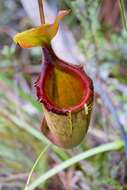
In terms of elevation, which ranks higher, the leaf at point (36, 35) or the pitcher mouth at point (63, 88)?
the leaf at point (36, 35)

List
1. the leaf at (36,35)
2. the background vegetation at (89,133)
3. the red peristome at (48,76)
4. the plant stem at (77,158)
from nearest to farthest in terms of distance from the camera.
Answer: the leaf at (36,35) < the red peristome at (48,76) < the plant stem at (77,158) < the background vegetation at (89,133)

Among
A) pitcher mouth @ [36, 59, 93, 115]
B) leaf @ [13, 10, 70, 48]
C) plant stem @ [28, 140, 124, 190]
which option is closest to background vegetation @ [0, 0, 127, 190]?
plant stem @ [28, 140, 124, 190]

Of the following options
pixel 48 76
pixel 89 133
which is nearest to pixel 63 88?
pixel 48 76

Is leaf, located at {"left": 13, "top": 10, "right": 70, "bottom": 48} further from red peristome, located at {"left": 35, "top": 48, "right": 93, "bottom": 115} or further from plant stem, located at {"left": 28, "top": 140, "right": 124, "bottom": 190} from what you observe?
plant stem, located at {"left": 28, "top": 140, "right": 124, "bottom": 190}

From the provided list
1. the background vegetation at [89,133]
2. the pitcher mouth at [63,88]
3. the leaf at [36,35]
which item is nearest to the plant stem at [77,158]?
the background vegetation at [89,133]

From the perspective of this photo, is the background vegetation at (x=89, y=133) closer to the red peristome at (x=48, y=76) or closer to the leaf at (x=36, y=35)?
the red peristome at (x=48, y=76)

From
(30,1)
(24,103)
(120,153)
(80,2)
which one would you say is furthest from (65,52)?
(24,103)

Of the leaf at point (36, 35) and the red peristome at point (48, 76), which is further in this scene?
the red peristome at point (48, 76)

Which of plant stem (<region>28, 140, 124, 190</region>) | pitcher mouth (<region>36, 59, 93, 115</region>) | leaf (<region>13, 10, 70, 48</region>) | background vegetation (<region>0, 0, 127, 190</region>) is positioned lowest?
background vegetation (<region>0, 0, 127, 190</region>)

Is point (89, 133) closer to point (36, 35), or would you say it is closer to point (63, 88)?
point (63, 88)

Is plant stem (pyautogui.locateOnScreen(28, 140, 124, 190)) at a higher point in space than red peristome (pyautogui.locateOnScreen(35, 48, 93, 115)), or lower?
lower
